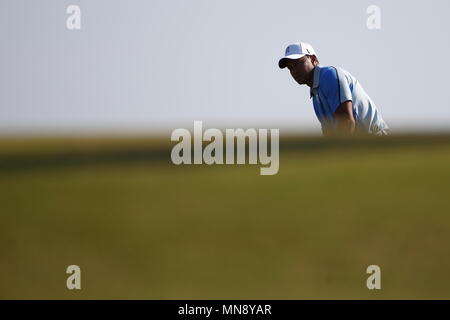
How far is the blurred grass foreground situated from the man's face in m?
0.38

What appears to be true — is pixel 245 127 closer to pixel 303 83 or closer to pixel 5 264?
pixel 303 83

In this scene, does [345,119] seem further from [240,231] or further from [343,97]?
[240,231]

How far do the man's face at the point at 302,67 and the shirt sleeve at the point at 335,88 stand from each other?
5.1 inches

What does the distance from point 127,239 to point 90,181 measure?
191 cm

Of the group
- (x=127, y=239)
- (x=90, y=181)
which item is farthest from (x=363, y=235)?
(x=90, y=181)

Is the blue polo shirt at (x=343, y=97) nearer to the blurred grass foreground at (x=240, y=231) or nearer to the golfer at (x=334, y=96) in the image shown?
the golfer at (x=334, y=96)

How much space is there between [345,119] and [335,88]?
6.8 inches

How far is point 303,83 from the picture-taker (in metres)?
3.96

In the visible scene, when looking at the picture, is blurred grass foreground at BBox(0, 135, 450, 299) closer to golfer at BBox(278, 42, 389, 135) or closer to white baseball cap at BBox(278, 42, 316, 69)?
golfer at BBox(278, 42, 389, 135)

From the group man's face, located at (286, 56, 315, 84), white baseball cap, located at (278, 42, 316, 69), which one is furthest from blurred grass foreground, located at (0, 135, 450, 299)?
white baseball cap, located at (278, 42, 316, 69)

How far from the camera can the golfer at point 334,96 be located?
12.4ft

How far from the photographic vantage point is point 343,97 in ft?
12.4

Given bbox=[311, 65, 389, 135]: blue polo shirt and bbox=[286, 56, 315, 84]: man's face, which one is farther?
bbox=[286, 56, 315, 84]: man's face

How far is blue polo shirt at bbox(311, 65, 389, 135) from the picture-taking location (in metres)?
3.79
